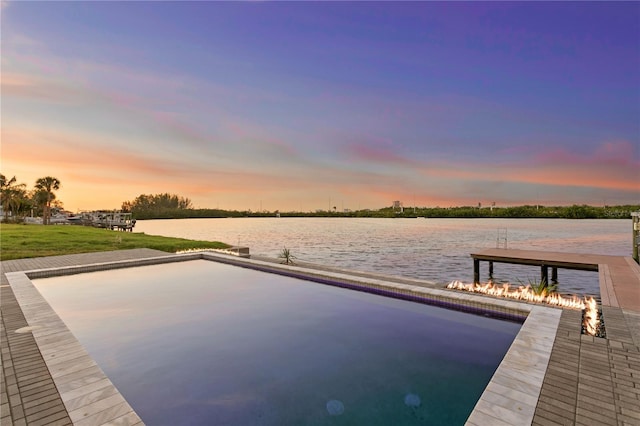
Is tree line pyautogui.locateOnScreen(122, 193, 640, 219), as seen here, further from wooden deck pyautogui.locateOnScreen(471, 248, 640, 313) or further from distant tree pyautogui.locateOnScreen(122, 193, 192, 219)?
wooden deck pyautogui.locateOnScreen(471, 248, 640, 313)

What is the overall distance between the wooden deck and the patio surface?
137cm

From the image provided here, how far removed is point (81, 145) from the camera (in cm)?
2095

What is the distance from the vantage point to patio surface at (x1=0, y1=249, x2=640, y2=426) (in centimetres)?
276

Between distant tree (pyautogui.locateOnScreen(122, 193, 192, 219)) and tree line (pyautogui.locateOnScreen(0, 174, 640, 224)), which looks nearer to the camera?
tree line (pyautogui.locateOnScreen(0, 174, 640, 224))

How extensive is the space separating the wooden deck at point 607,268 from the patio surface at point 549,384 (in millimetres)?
1371

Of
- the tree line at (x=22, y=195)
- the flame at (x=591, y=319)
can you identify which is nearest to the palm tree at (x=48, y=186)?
the tree line at (x=22, y=195)

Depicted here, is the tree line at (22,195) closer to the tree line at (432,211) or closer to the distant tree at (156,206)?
the tree line at (432,211)

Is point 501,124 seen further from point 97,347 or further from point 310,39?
point 97,347

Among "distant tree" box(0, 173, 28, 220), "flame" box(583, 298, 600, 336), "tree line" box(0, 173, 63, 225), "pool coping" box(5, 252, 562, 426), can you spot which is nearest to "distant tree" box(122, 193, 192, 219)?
"tree line" box(0, 173, 63, 225)

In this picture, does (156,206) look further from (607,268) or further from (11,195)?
(607,268)

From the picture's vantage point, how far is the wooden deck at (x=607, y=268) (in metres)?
6.57

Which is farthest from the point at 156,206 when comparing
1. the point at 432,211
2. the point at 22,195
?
the point at 432,211

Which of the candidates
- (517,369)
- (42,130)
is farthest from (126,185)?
(517,369)

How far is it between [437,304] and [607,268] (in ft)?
24.0
